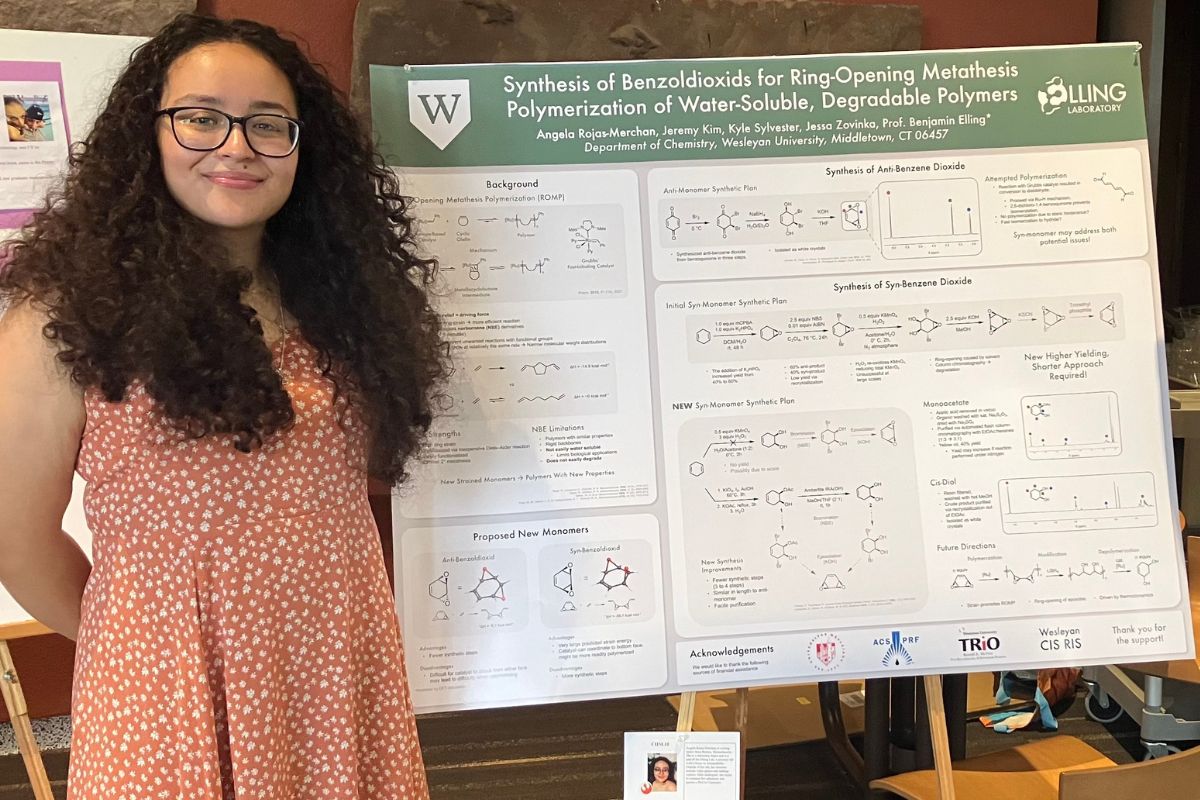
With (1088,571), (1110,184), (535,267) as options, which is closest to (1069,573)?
(1088,571)

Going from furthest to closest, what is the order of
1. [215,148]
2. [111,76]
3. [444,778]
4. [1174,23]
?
[1174,23]
[444,778]
[111,76]
[215,148]

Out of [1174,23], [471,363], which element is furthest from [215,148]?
[1174,23]

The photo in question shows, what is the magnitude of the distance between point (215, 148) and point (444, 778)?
71.3 inches

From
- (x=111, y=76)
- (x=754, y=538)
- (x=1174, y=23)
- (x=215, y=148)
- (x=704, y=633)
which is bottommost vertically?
(x=704, y=633)

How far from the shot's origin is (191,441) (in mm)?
1064

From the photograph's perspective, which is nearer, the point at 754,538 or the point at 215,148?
the point at 215,148

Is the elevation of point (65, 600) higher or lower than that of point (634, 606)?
higher

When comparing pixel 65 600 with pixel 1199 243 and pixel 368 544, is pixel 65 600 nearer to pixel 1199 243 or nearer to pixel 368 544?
pixel 368 544

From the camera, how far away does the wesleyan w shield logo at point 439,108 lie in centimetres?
142

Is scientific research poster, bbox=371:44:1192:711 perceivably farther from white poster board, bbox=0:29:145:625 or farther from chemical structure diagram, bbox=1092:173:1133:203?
white poster board, bbox=0:29:145:625

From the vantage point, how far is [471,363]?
143 cm

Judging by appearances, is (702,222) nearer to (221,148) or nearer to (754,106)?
(754,106)

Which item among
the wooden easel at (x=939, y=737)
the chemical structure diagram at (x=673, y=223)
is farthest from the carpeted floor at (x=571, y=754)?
the chemical structure diagram at (x=673, y=223)

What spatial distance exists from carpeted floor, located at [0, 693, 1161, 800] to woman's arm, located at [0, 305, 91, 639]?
1414 mm
